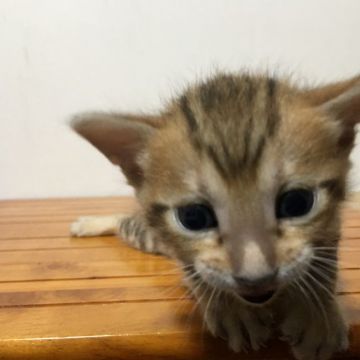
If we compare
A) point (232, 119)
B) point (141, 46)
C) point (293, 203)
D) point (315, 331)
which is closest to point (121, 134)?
point (232, 119)

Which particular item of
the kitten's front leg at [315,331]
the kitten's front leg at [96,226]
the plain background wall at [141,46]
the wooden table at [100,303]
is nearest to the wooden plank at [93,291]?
the wooden table at [100,303]

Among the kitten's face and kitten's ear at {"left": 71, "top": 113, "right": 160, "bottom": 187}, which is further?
kitten's ear at {"left": 71, "top": 113, "right": 160, "bottom": 187}

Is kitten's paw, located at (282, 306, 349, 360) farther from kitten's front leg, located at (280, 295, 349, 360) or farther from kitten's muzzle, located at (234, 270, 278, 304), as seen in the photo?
kitten's muzzle, located at (234, 270, 278, 304)

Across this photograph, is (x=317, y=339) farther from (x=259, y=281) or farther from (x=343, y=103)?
(x=343, y=103)

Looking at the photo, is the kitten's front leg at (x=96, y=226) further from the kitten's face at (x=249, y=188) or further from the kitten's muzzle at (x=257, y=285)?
the kitten's muzzle at (x=257, y=285)

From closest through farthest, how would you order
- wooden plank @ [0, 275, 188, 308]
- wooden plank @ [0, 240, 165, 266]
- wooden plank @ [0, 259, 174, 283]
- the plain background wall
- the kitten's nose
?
the kitten's nose → wooden plank @ [0, 275, 188, 308] → wooden plank @ [0, 259, 174, 283] → wooden plank @ [0, 240, 165, 266] → the plain background wall

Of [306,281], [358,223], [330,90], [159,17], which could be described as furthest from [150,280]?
[159,17]

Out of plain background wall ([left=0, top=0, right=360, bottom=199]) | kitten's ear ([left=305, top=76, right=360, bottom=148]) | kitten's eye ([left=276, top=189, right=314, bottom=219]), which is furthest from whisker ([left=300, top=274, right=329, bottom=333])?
plain background wall ([left=0, top=0, right=360, bottom=199])

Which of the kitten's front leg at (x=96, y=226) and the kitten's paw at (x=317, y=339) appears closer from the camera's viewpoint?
the kitten's paw at (x=317, y=339)
